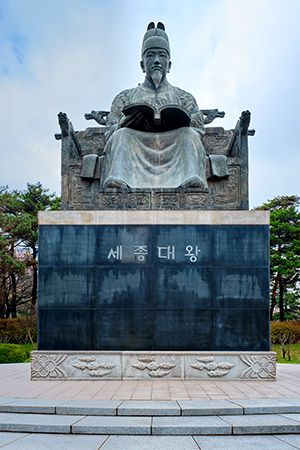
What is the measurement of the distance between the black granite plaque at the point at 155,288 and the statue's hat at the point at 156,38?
3213 mm

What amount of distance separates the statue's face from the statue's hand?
1078 mm

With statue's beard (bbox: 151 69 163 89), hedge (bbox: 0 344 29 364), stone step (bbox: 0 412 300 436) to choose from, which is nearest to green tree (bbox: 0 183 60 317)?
hedge (bbox: 0 344 29 364)

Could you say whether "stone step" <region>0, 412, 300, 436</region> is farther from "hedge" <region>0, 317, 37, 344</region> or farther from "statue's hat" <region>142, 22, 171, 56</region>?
"hedge" <region>0, 317, 37, 344</region>

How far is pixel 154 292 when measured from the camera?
5898 millimetres

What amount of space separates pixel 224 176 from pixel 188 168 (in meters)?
0.73

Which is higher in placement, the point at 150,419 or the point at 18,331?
the point at 150,419

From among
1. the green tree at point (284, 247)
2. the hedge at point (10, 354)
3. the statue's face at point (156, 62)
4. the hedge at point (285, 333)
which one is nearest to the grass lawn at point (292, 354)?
the hedge at point (285, 333)

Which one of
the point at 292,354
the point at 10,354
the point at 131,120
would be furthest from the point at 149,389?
the point at 292,354

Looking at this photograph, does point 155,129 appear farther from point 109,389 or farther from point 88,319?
point 109,389

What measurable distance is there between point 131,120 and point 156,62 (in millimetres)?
1296

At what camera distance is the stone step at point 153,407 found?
4.02 m

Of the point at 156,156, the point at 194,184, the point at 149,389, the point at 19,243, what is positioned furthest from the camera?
the point at 19,243

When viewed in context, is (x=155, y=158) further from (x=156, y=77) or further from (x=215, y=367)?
(x=215, y=367)

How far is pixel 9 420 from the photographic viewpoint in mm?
3953
